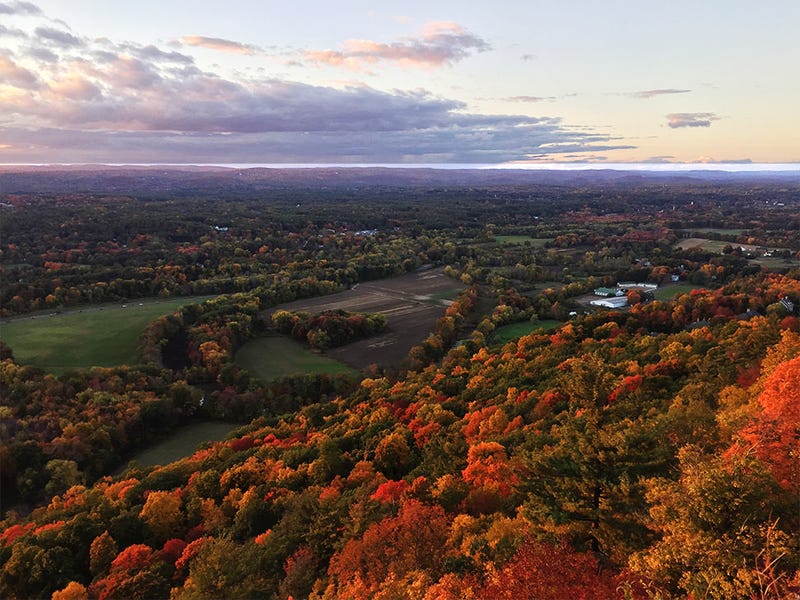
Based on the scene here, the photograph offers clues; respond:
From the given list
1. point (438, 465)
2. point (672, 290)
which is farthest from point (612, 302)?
point (438, 465)

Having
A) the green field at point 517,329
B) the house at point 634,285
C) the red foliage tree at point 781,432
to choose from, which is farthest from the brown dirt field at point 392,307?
the red foliage tree at point 781,432

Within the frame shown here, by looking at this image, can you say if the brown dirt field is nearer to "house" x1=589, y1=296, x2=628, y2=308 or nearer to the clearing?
the clearing

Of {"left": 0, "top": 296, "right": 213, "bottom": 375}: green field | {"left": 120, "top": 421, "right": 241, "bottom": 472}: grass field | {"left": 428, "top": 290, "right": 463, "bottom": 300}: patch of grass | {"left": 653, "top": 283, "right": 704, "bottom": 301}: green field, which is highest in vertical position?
{"left": 653, "top": 283, "right": 704, "bottom": 301}: green field

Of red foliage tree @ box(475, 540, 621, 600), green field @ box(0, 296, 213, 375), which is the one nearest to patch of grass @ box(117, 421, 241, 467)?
green field @ box(0, 296, 213, 375)

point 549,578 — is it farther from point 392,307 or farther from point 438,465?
point 392,307

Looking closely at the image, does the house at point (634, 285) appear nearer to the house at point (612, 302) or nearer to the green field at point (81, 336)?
the house at point (612, 302)

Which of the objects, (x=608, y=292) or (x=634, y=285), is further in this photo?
(x=634, y=285)
